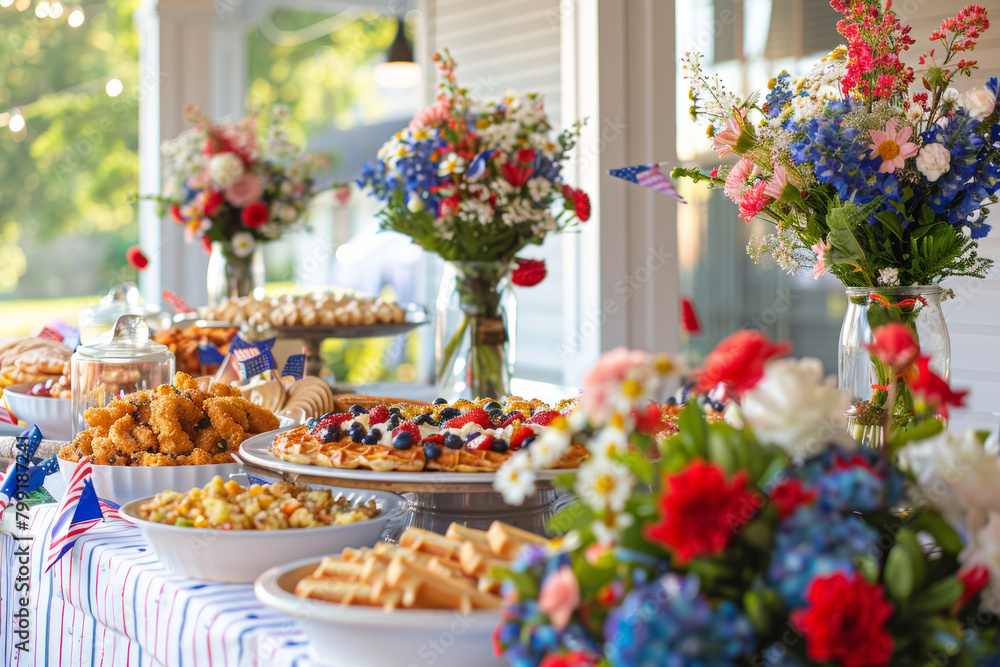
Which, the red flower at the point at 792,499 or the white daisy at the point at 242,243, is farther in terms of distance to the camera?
the white daisy at the point at 242,243

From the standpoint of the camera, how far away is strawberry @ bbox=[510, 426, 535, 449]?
4.29ft

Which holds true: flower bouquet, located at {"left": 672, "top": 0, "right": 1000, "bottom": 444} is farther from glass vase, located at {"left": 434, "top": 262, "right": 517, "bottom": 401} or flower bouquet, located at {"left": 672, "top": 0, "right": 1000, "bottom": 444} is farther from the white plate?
glass vase, located at {"left": 434, "top": 262, "right": 517, "bottom": 401}

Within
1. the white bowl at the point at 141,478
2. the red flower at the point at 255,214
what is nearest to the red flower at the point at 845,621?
the white bowl at the point at 141,478

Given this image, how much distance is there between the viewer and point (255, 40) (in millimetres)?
12492

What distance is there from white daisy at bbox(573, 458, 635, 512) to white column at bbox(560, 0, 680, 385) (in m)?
2.59

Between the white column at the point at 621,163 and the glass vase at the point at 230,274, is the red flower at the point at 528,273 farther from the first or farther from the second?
the glass vase at the point at 230,274

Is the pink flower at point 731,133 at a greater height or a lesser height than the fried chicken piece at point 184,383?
greater

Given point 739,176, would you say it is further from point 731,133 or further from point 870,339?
point 870,339

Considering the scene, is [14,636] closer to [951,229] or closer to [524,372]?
[951,229]

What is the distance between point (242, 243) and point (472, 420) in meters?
2.07

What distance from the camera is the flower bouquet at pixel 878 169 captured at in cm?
128

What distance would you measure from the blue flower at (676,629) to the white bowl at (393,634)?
0.23 metres

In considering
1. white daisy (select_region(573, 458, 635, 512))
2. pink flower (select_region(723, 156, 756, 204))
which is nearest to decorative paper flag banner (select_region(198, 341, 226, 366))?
pink flower (select_region(723, 156, 756, 204))

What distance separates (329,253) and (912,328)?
21.4 feet
